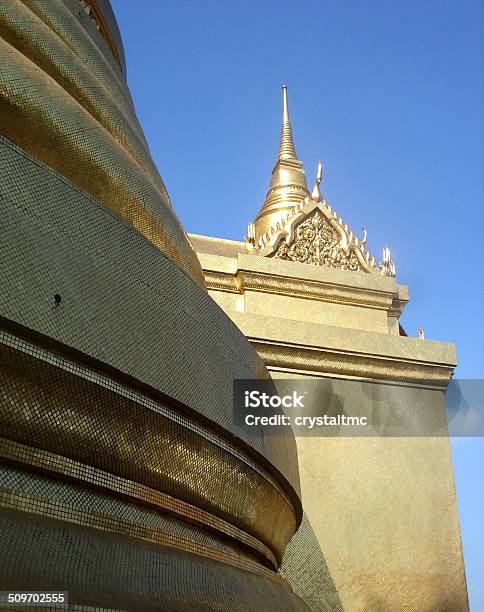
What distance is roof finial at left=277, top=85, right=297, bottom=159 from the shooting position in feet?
42.3

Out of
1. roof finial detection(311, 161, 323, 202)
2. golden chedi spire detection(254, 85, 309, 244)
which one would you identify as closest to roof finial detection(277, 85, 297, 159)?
golden chedi spire detection(254, 85, 309, 244)

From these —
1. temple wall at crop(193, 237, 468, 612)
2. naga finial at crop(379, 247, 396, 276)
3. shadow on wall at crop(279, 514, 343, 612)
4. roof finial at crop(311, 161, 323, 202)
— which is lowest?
shadow on wall at crop(279, 514, 343, 612)

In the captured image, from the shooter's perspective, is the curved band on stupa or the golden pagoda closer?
the curved band on stupa

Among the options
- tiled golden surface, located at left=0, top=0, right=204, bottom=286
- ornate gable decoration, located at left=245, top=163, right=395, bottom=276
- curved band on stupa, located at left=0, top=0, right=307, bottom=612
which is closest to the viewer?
curved band on stupa, located at left=0, top=0, right=307, bottom=612

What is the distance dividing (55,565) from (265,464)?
4.45 ft

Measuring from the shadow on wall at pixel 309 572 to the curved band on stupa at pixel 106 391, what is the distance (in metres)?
2.26

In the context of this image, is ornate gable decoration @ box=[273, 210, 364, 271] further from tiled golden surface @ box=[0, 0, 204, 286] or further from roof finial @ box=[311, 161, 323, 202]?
tiled golden surface @ box=[0, 0, 204, 286]

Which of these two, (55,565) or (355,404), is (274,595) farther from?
(355,404)

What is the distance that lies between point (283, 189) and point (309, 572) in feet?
23.9

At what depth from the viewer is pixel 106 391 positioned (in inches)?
86.0

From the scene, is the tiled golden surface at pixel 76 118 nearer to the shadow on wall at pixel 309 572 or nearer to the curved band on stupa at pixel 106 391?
the curved band on stupa at pixel 106 391

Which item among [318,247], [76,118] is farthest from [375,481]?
[76,118]

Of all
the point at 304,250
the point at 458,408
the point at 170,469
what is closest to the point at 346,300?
the point at 304,250

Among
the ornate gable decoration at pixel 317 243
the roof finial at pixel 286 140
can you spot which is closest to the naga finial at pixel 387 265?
the ornate gable decoration at pixel 317 243
